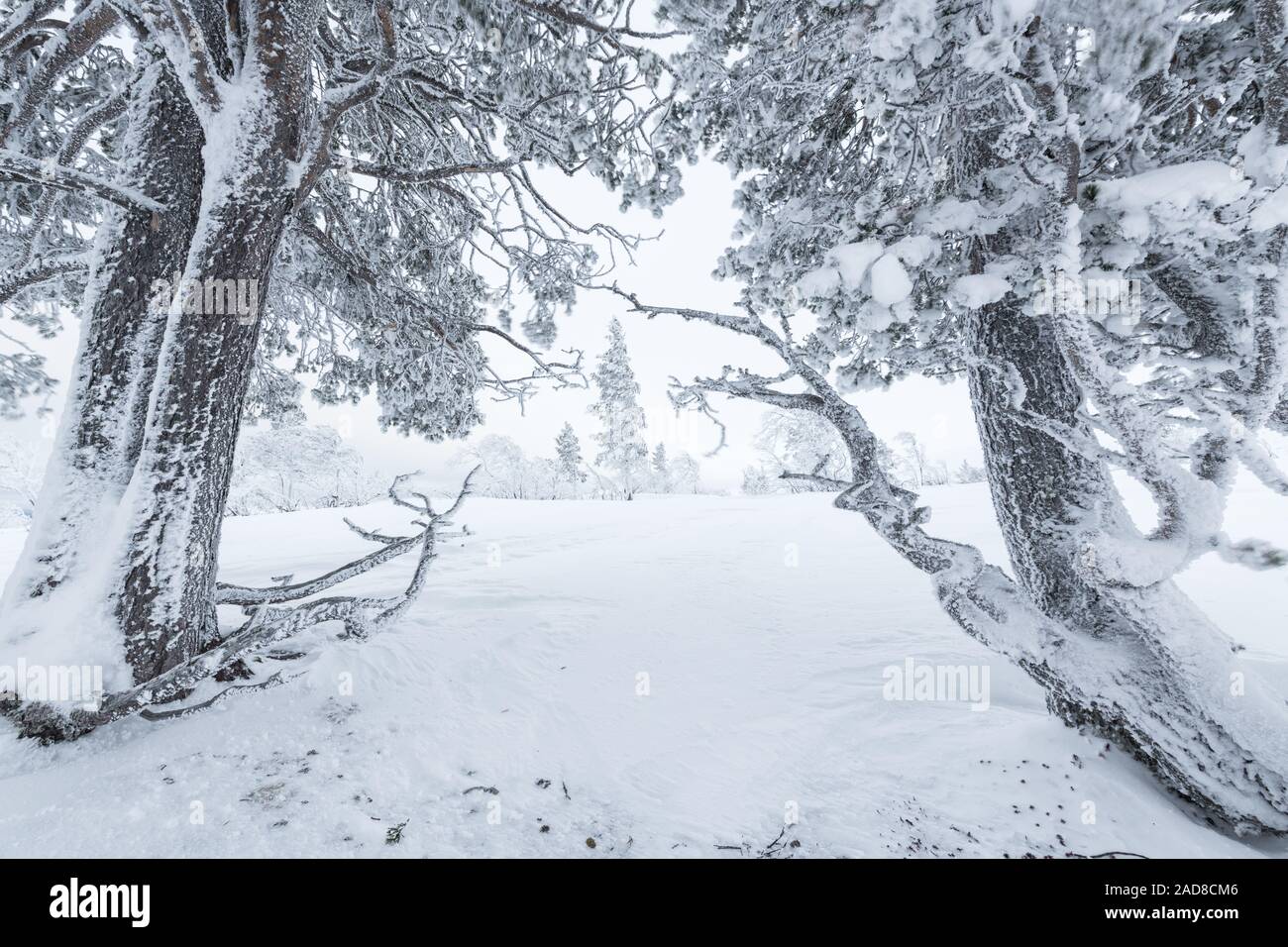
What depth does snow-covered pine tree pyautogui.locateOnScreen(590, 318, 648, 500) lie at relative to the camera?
90.3 ft

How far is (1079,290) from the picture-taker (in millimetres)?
1926

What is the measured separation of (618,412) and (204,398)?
26.4 m

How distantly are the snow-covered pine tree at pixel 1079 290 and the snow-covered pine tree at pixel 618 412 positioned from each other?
80.6 feet

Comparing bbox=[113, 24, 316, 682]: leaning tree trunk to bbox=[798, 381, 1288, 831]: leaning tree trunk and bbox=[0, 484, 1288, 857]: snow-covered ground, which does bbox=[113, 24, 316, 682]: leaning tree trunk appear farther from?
bbox=[798, 381, 1288, 831]: leaning tree trunk

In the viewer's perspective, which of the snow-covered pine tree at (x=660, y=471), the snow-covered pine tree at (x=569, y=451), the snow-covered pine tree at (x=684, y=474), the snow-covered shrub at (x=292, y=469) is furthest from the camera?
the snow-covered pine tree at (x=684, y=474)

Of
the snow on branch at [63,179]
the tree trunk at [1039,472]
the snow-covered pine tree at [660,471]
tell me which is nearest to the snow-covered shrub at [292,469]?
the snow-covered pine tree at [660,471]

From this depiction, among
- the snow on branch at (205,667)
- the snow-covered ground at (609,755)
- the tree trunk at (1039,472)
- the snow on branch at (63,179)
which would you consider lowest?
the snow-covered ground at (609,755)

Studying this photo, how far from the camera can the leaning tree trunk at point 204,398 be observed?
2.18 meters

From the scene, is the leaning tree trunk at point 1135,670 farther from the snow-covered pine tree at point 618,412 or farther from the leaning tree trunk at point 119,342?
the snow-covered pine tree at point 618,412

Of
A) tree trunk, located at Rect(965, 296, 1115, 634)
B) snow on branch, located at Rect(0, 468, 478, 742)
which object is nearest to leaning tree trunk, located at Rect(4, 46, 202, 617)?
snow on branch, located at Rect(0, 468, 478, 742)

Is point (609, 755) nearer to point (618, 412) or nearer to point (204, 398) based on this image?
point (204, 398)

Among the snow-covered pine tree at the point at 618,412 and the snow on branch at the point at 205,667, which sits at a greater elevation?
the snow-covered pine tree at the point at 618,412
